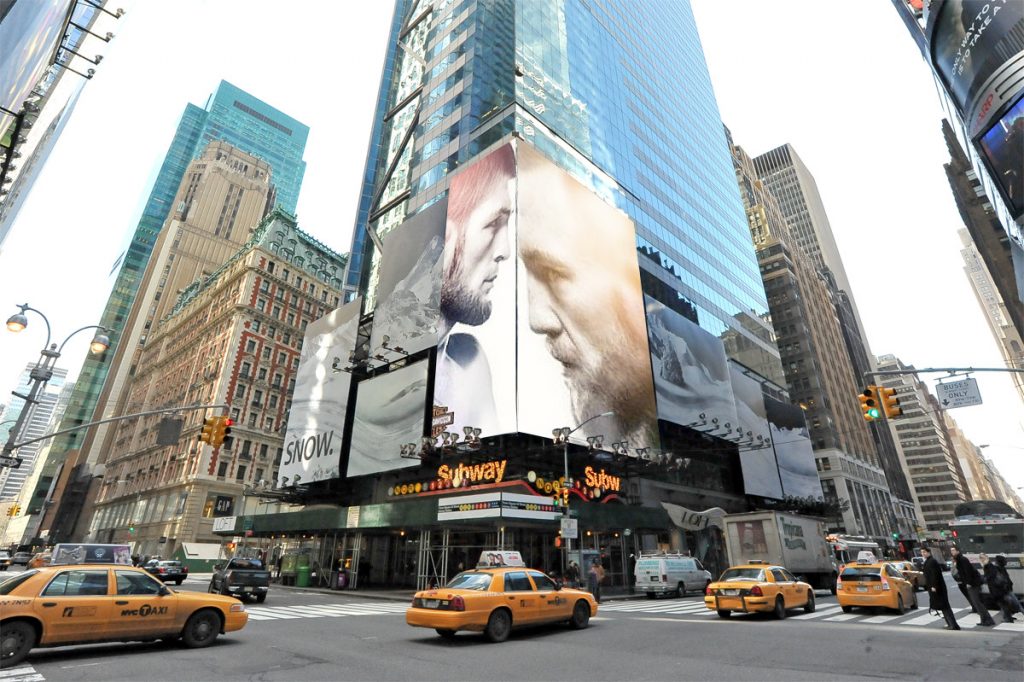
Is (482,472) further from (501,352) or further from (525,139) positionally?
(525,139)

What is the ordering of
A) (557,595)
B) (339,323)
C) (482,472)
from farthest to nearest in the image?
(339,323), (482,472), (557,595)

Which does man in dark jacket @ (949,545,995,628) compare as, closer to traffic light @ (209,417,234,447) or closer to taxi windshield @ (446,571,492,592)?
→ taxi windshield @ (446,571,492,592)

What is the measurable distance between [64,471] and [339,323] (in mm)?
91661

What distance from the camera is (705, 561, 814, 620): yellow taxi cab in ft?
50.0

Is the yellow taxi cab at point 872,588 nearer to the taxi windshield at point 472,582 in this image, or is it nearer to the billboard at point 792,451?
the taxi windshield at point 472,582

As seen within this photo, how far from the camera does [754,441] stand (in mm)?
54844

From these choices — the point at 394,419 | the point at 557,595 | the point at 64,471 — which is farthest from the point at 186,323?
the point at 557,595

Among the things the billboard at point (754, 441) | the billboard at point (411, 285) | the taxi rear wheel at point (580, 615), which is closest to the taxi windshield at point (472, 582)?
the taxi rear wheel at point (580, 615)

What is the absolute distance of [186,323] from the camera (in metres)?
86.1

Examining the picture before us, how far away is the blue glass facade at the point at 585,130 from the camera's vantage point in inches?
1967

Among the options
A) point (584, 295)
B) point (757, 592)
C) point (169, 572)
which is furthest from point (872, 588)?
point (169, 572)

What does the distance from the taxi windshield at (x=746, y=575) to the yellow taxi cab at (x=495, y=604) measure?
5.64 m

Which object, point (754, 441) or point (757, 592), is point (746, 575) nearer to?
point (757, 592)

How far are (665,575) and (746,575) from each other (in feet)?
36.2
